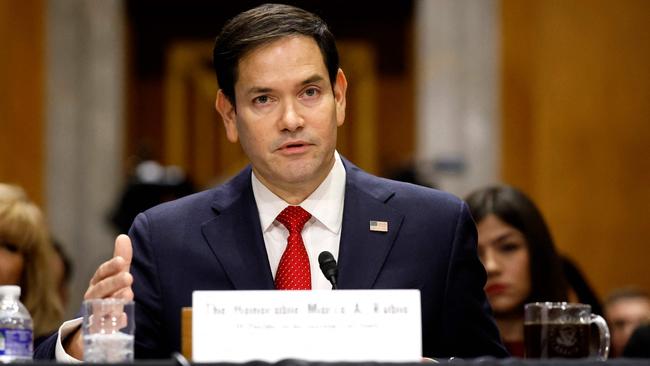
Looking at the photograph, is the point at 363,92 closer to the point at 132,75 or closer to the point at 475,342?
the point at 132,75

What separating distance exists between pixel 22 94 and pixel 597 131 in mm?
3770

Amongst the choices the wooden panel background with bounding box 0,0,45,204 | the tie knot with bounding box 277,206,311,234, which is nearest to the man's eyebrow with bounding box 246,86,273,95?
the tie knot with bounding box 277,206,311,234

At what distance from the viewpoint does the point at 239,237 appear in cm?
307

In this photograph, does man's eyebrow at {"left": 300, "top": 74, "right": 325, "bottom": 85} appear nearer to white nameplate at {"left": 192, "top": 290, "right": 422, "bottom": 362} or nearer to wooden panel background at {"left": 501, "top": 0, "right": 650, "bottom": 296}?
white nameplate at {"left": 192, "top": 290, "right": 422, "bottom": 362}

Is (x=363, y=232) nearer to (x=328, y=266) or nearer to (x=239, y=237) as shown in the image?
(x=239, y=237)

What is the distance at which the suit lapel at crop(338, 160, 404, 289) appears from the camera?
2982 millimetres

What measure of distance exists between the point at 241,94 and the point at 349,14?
6.79 meters

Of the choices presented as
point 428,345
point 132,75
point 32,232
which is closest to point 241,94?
point 428,345

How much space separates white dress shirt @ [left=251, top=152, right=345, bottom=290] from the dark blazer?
0.03 metres

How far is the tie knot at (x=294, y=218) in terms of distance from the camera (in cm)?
307

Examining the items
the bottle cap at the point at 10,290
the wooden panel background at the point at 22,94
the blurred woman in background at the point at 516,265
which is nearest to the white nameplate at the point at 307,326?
the bottle cap at the point at 10,290

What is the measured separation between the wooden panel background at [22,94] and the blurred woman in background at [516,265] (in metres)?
4.06

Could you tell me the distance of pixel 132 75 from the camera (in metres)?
9.35

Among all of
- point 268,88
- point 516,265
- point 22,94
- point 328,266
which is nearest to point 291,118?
Answer: point 268,88
